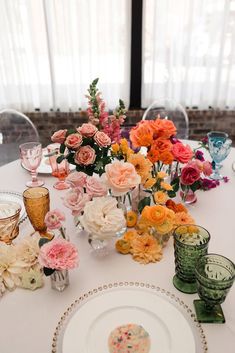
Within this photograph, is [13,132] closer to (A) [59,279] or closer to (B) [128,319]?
(A) [59,279]

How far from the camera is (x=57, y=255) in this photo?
706 mm

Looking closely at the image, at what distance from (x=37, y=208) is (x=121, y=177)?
0.27 metres

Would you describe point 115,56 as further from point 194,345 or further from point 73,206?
point 194,345

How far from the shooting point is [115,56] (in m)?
2.50

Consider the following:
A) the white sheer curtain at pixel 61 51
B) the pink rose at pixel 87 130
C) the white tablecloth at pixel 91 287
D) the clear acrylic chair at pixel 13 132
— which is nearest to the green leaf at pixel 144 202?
the white tablecloth at pixel 91 287

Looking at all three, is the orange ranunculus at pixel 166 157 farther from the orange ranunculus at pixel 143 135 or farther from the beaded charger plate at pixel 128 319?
the beaded charger plate at pixel 128 319

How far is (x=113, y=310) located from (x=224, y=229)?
1.53 feet

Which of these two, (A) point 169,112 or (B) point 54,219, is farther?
(A) point 169,112

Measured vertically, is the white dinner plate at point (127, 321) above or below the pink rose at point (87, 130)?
below

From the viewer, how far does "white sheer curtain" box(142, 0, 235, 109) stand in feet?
7.69

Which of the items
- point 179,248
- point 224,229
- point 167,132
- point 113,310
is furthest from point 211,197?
point 113,310

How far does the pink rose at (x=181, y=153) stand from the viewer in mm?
1004

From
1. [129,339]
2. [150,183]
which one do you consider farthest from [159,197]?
[129,339]

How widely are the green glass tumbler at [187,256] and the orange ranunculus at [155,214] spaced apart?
0.17 ft
